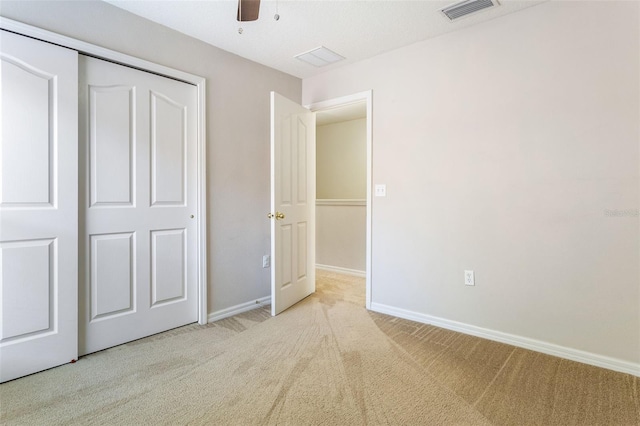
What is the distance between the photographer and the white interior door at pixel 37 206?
6.00 feet

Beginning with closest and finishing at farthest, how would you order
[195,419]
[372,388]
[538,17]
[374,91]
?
[195,419]
[372,388]
[538,17]
[374,91]

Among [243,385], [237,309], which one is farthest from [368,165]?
[243,385]

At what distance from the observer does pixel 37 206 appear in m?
1.92

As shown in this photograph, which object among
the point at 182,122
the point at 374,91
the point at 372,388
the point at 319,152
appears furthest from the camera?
the point at 319,152

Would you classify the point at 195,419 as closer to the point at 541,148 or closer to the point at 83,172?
the point at 83,172

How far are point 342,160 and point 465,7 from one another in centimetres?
289

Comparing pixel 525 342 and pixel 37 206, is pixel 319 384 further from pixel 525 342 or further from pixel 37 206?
pixel 37 206

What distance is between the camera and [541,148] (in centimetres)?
A: 221

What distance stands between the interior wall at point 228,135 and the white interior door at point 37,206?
0.38 metres

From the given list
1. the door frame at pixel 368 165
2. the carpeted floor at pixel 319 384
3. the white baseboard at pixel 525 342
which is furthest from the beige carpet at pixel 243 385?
the door frame at pixel 368 165

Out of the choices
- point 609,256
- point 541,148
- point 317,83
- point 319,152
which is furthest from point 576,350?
point 319,152

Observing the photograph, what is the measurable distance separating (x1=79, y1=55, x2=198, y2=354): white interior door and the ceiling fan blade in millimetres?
980

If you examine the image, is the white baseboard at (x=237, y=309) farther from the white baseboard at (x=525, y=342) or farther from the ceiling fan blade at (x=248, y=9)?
the ceiling fan blade at (x=248, y=9)

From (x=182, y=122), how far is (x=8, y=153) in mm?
1085
